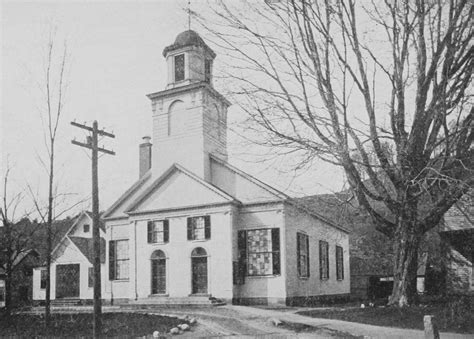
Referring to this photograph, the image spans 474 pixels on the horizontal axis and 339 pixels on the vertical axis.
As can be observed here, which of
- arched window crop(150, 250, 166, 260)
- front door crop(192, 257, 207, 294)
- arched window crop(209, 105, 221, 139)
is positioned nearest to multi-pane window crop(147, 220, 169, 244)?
arched window crop(150, 250, 166, 260)

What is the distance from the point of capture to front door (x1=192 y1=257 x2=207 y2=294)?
24891 millimetres

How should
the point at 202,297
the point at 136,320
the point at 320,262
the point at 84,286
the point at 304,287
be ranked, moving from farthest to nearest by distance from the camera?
the point at 84,286 < the point at 320,262 < the point at 304,287 < the point at 202,297 < the point at 136,320

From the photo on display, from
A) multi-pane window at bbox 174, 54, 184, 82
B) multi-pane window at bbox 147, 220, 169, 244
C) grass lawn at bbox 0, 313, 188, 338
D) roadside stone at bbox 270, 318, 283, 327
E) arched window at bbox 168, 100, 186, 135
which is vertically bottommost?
grass lawn at bbox 0, 313, 188, 338

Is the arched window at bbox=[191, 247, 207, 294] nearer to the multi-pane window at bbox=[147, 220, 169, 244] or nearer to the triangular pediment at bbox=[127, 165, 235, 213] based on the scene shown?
the multi-pane window at bbox=[147, 220, 169, 244]

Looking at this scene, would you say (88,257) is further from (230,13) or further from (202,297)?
(230,13)

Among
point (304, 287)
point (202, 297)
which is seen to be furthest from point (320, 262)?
point (202, 297)

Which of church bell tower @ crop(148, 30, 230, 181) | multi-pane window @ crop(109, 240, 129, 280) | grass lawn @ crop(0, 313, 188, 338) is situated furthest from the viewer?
multi-pane window @ crop(109, 240, 129, 280)

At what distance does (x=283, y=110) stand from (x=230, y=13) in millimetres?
2953

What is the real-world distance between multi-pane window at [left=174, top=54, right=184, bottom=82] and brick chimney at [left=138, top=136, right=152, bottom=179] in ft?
15.4

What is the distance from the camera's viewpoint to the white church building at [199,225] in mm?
24312

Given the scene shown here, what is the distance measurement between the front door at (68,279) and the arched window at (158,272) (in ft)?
30.4

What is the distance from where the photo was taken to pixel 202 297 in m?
24.0

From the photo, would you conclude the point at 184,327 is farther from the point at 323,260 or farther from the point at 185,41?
the point at 185,41

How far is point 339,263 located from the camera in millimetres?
32812
